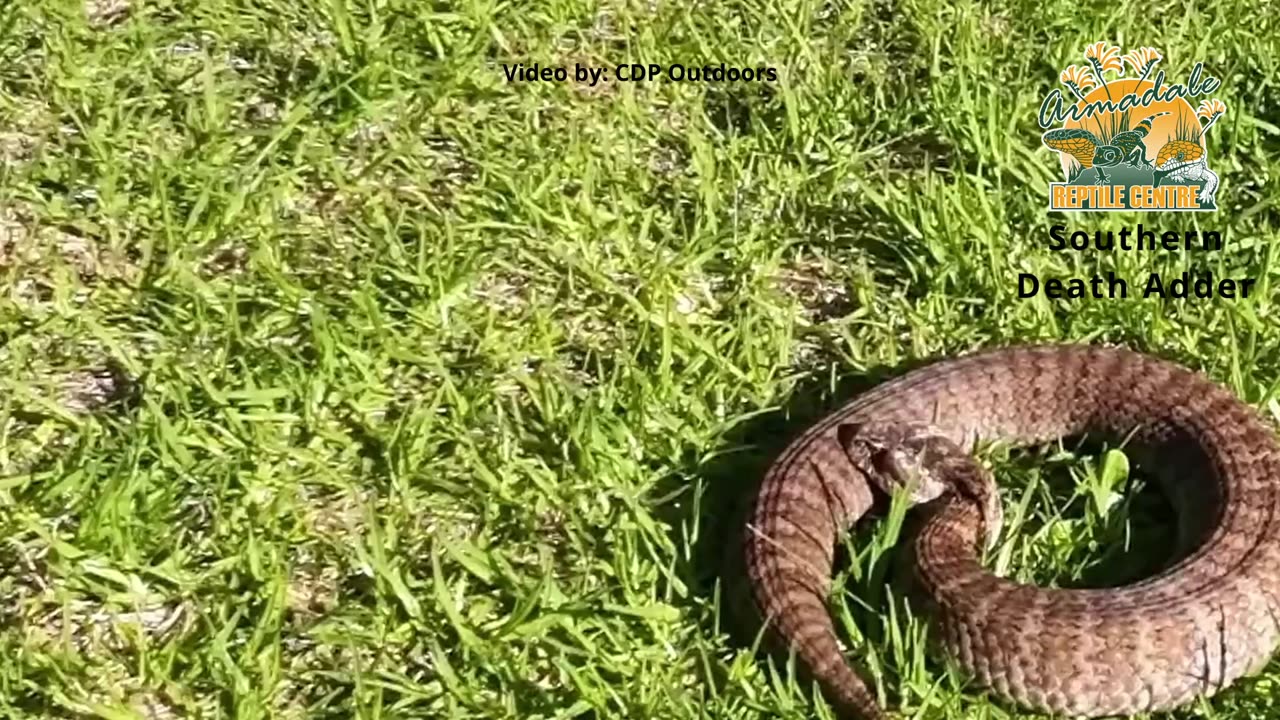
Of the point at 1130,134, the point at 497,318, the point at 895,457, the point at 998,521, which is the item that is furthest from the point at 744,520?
the point at 1130,134

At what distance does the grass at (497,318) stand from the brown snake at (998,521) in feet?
0.34

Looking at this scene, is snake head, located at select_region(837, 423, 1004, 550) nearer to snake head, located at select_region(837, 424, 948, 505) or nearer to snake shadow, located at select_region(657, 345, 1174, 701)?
snake head, located at select_region(837, 424, 948, 505)

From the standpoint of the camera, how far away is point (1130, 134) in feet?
19.1

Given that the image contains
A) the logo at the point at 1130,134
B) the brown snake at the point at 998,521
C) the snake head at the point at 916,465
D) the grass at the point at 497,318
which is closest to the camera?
the brown snake at the point at 998,521

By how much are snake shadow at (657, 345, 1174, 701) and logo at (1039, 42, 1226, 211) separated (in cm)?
103

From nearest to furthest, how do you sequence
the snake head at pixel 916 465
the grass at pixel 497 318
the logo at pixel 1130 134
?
the grass at pixel 497 318
the snake head at pixel 916 465
the logo at pixel 1130 134


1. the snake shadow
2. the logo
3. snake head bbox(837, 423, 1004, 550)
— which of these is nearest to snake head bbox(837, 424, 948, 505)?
snake head bbox(837, 423, 1004, 550)

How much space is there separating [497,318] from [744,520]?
113cm

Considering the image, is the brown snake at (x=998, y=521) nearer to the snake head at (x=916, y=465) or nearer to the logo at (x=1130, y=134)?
the snake head at (x=916, y=465)

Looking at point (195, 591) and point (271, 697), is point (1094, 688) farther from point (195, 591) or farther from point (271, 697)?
point (195, 591)

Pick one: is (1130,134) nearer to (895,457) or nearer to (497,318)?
(895,457)

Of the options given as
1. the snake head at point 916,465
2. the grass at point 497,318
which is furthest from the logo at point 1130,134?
the snake head at point 916,465

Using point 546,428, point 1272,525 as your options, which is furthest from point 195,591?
point 1272,525

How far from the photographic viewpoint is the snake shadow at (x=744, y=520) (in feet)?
13.5
